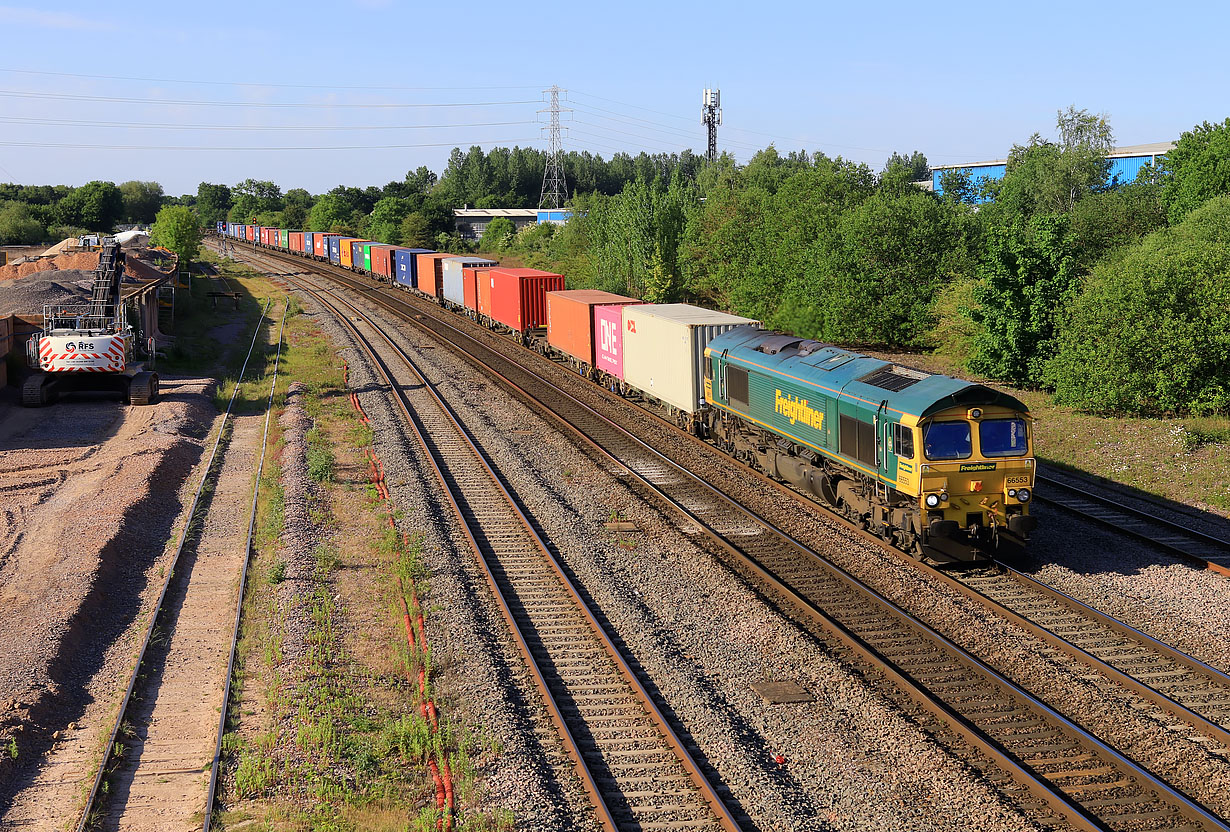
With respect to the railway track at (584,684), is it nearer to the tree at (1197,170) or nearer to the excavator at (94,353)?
the excavator at (94,353)

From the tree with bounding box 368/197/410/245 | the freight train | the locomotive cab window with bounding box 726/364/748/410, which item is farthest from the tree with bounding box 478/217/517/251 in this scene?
the locomotive cab window with bounding box 726/364/748/410

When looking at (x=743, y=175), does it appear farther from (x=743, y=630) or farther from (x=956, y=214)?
(x=743, y=630)

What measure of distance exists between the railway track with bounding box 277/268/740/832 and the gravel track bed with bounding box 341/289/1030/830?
1.28 ft

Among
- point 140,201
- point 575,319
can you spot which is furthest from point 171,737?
point 140,201

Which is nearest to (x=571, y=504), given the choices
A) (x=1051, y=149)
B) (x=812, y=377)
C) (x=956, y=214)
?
(x=812, y=377)

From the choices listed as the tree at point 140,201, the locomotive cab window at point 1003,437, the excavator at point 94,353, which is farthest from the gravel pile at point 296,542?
the tree at point 140,201

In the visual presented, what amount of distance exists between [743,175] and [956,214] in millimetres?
43784

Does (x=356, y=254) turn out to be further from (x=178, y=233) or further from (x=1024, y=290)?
(x=1024, y=290)

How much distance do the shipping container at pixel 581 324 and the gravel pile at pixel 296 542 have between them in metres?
10.8

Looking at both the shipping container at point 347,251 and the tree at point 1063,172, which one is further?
the shipping container at point 347,251

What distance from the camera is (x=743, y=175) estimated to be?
86.7 m

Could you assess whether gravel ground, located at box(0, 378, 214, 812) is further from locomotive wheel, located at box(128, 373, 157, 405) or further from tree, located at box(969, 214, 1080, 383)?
tree, located at box(969, 214, 1080, 383)

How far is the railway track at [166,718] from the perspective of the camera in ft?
34.9

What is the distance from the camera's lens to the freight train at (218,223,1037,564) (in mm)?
16703
